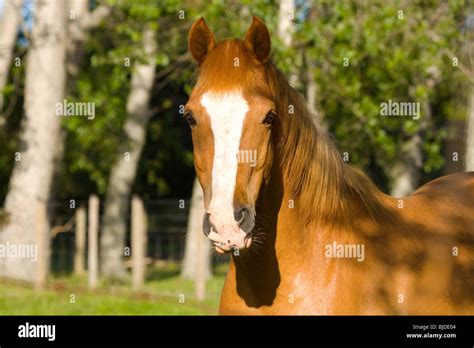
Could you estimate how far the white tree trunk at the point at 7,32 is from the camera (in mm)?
16266

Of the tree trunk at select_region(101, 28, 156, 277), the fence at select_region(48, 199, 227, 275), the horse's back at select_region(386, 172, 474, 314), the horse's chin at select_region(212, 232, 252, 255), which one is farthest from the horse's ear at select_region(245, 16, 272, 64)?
the fence at select_region(48, 199, 227, 275)

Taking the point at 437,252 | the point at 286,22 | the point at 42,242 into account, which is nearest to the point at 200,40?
the point at 437,252

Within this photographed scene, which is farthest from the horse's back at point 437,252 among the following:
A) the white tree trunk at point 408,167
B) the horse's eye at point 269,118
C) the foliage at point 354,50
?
the white tree trunk at point 408,167

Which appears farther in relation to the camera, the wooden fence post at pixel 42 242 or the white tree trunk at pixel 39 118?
the white tree trunk at pixel 39 118

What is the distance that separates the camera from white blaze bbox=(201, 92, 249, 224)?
12.1ft

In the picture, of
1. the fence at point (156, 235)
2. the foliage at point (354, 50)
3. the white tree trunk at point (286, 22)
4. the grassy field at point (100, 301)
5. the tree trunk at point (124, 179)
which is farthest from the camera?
the fence at point (156, 235)

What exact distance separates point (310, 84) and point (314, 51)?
0.87 meters

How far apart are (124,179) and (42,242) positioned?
4.78m

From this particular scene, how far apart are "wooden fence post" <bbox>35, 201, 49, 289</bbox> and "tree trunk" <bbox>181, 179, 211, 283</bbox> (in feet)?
9.12

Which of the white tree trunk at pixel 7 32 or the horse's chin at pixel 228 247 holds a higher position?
the white tree trunk at pixel 7 32

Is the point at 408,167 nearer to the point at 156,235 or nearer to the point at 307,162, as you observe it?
the point at 156,235

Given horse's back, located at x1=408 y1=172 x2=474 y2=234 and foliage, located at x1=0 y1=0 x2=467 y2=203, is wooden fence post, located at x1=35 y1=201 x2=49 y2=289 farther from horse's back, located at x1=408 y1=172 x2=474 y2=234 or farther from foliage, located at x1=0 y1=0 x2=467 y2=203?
horse's back, located at x1=408 y1=172 x2=474 y2=234

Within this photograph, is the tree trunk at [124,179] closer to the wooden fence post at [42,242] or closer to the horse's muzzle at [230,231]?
the wooden fence post at [42,242]

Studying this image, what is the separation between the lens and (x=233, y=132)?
387 cm
